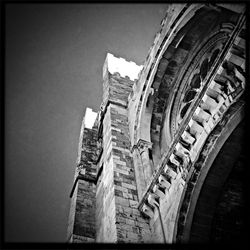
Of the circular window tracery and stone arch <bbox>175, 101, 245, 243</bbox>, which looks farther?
the circular window tracery

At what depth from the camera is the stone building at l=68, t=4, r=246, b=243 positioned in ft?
14.9

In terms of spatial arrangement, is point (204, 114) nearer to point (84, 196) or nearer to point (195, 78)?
point (195, 78)

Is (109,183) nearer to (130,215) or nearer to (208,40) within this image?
(130,215)

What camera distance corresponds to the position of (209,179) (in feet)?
15.2

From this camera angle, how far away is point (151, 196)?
19.0 ft

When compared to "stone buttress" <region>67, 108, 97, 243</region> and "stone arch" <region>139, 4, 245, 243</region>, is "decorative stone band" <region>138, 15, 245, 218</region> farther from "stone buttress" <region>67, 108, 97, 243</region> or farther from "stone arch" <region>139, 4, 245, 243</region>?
"stone buttress" <region>67, 108, 97, 243</region>

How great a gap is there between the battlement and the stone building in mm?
176

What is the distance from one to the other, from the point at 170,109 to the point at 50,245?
548 centimetres

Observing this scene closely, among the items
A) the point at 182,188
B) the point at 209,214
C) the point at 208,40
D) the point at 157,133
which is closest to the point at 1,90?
the point at 182,188

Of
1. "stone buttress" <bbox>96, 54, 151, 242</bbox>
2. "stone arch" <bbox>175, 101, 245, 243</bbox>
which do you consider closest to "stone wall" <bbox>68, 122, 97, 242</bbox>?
"stone buttress" <bbox>96, 54, 151, 242</bbox>

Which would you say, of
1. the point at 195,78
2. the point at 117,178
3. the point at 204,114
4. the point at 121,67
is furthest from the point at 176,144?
the point at 121,67

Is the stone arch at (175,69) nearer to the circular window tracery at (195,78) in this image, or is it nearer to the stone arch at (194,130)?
the circular window tracery at (195,78)

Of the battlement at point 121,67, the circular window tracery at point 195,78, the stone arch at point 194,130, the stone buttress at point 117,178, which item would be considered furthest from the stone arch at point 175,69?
the battlement at point 121,67

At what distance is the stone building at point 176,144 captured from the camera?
14.9ft
